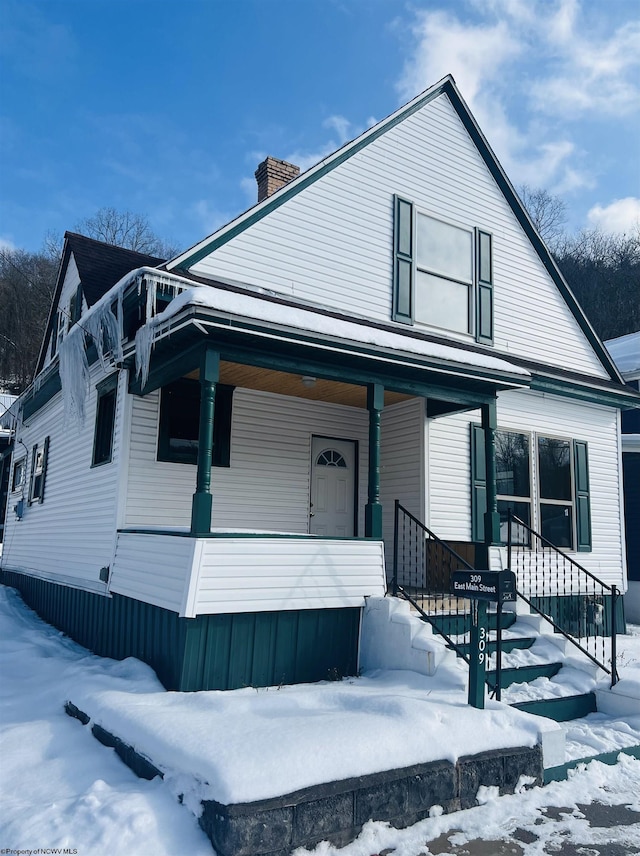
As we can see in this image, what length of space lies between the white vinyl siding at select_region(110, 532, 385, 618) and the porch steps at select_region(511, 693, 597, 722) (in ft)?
5.96

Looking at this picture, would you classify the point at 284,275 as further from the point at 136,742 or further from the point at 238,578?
the point at 136,742

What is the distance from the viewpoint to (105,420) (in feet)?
29.9

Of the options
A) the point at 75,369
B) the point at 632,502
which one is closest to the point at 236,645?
the point at 75,369

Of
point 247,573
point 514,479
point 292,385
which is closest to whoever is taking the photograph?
point 247,573

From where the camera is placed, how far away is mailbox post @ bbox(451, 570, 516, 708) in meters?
5.27

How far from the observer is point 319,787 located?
4.05 meters

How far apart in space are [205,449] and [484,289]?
252 inches

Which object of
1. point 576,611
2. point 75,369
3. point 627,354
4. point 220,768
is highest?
point 627,354

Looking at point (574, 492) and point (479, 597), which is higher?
point (574, 492)

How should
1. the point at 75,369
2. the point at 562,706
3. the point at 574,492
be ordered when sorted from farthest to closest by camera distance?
the point at 574,492 < the point at 75,369 < the point at 562,706

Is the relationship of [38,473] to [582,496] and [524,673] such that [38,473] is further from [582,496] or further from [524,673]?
[582,496]

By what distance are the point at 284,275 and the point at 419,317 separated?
238cm

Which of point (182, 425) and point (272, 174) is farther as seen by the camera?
point (272, 174)

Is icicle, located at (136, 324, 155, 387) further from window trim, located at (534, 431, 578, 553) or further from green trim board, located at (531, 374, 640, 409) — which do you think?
window trim, located at (534, 431, 578, 553)
